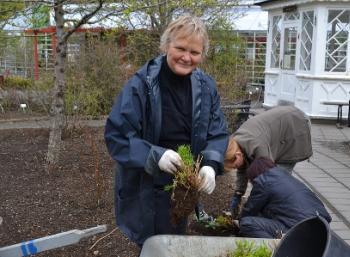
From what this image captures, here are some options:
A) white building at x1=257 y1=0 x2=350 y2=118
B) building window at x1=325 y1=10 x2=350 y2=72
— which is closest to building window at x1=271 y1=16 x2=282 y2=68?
white building at x1=257 y1=0 x2=350 y2=118

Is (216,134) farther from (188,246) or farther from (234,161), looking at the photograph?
(234,161)

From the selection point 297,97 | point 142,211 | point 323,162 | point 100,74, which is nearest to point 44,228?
point 142,211

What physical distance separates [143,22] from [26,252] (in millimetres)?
11018

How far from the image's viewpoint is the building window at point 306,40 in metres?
11.9

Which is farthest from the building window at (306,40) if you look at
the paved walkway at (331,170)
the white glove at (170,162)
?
the white glove at (170,162)

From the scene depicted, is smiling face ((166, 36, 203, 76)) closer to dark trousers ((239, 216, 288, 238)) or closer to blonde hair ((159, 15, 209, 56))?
blonde hair ((159, 15, 209, 56))

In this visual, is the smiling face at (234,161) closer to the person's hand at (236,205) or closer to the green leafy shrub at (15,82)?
the person's hand at (236,205)

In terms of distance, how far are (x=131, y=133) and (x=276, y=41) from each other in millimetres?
12386

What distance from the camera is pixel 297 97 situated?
12320 millimetres

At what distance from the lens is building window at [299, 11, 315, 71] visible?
11883mm

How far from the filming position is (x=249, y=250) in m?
2.11

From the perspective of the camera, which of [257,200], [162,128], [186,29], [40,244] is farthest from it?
[257,200]

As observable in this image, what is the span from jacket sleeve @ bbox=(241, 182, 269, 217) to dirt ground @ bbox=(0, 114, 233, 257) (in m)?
0.70

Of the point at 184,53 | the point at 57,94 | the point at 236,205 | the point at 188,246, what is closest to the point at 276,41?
the point at 57,94
